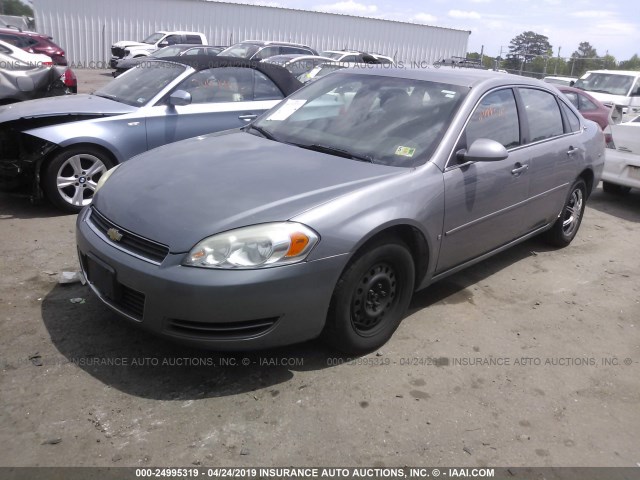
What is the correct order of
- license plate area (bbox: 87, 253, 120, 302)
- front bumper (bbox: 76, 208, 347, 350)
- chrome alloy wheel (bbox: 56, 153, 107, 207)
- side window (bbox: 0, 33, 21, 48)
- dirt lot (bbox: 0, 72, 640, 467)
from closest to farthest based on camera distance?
1. dirt lot (bbox: 0, 72, 640, 467)
2. front bumper (bbox: 76, 208, 347, 350)
3. license plate area (bbox: 87, 253, 120, 302)
4. chrome alloy wheel (bbox: 56, 153, 107, 207)
5. side window (bbox: 0, 33, 21, 48)

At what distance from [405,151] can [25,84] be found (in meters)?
5.99

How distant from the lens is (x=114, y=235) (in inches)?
121

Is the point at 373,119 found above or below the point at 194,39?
below

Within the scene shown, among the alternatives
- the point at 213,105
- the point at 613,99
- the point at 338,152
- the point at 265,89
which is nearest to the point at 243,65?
the point at 265,89

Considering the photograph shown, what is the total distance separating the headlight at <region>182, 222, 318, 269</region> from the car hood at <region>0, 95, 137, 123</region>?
3.62 meters

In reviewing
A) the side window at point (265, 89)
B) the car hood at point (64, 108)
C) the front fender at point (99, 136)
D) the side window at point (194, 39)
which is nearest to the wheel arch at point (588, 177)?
the side window at point (265, 89)

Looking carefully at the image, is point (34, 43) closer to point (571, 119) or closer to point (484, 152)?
point (571, 119)

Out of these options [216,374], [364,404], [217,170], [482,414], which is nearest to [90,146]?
[217,170]

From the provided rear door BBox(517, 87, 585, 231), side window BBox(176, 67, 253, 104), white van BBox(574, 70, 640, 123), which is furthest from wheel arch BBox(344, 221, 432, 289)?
white van BBox(574, 70, 640, 123)

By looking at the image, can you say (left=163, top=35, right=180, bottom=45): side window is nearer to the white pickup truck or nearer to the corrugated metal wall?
the white pickup truck

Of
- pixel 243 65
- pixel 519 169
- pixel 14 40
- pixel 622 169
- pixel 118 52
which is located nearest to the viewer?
pixel 519 169

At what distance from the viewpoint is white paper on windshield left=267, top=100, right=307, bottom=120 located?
14.4 ft

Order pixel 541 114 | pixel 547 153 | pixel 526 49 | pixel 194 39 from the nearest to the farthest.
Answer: pixel 547 153
pixel 541 114
pixel 194 39
pixel 526 49

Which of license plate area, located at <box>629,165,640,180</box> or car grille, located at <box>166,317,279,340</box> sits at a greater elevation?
license plate area, located at <box>629,165,640,180</box>
